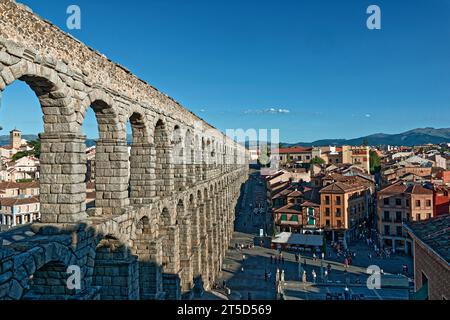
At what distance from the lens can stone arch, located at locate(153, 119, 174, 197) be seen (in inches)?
880

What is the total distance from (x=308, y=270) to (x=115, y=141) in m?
32.2

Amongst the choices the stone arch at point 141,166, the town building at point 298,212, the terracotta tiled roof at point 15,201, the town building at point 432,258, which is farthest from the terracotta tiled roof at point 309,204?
the stone arch at point 141,166

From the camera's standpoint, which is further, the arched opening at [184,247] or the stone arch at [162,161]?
the arched opening at [184,247]

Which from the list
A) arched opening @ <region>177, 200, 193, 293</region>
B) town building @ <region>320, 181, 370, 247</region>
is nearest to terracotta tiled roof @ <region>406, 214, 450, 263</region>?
arched opening @ <region>177, 200, 193, 293</region>

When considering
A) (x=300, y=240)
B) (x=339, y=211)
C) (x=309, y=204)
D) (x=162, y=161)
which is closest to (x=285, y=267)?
(x=300, y=240)

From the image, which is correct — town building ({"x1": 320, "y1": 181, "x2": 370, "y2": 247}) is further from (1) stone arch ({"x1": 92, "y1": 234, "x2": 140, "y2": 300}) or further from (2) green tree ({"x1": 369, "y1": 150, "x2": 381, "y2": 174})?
(2) green tree ({"x1": 369, "y1": 150, "x2": 381, "y2": 174})

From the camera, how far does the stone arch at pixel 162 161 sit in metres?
22.4

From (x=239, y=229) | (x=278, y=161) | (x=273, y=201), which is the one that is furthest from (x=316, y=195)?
(x=278, y=161)

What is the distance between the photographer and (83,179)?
1238 centimetres

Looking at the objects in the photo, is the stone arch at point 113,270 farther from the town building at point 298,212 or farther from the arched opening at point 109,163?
the town building at point 298,212

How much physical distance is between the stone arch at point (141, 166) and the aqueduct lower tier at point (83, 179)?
0.16 feet

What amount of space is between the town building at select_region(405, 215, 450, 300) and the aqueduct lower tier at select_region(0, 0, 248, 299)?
37.3 ft

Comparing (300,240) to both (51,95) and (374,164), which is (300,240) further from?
(374,164)

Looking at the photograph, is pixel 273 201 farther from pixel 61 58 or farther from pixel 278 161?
pixel 278 161
